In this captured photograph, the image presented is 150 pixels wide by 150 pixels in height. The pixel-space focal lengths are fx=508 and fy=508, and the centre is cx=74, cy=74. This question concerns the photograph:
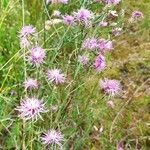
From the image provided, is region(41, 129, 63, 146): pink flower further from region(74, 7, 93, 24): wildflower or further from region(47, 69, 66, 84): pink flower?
region(74, 7, 93, 24): wildflower

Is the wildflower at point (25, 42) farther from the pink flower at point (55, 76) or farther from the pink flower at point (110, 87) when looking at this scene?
the pink flower at point (110, 87)

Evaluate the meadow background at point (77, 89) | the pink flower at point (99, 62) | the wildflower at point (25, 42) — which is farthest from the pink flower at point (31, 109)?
the pink flower at point (99, 62)

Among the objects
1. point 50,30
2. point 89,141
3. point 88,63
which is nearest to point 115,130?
point 89,141

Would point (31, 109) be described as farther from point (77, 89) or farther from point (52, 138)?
point (77, 89)

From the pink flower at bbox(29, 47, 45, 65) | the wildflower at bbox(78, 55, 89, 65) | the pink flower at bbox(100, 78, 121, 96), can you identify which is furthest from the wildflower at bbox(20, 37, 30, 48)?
the pink flower at bbox(100, 78, 121, 96)

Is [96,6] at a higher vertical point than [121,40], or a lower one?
higher

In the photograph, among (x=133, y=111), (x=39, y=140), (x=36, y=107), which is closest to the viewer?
(x=36, y=107)

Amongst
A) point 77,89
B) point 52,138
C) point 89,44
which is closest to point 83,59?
point 89,44

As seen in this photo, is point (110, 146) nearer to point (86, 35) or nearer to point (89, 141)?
point (89, 141)
